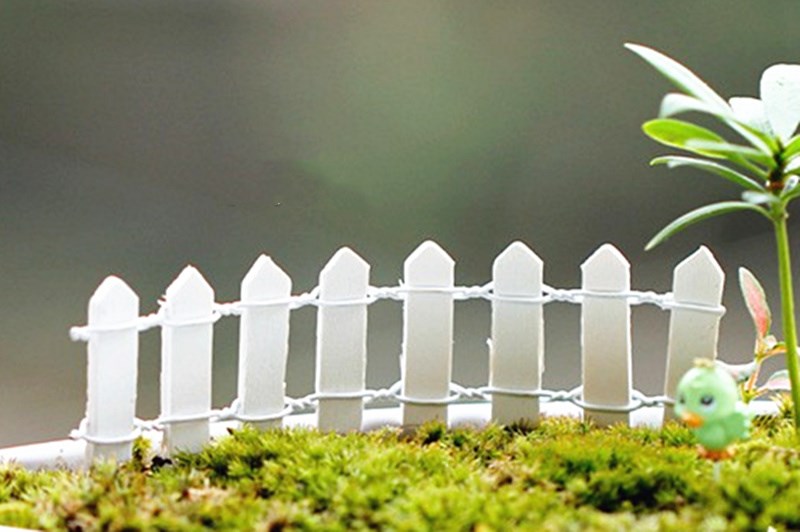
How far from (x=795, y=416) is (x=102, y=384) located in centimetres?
81

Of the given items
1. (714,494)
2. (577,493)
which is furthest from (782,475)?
(577,493)

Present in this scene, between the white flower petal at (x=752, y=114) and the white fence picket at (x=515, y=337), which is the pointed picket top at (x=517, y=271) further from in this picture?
the white flower petal at (x=752, y=114)

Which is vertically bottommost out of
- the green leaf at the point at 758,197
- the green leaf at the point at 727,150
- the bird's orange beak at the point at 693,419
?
the bird's orange beak at the point at 693,419

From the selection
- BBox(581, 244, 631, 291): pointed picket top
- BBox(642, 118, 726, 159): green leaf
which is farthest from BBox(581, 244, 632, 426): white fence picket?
BBox(642, 118, 726, 159): green leaf

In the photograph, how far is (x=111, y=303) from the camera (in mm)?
1003

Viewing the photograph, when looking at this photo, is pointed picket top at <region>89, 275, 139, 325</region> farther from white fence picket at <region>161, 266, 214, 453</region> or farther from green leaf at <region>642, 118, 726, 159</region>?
green leaf at <region>642, 118, 726, 159</region>

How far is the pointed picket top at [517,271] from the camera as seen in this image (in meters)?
1.14

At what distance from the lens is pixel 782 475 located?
83cm

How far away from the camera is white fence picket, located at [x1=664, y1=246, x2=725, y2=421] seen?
1.12 m

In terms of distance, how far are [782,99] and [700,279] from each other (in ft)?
0.82

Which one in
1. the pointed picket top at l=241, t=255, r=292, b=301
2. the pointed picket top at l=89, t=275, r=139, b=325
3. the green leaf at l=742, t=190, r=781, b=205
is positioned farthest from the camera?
the pointed picket top at l=241, t=255, r=292, b=301

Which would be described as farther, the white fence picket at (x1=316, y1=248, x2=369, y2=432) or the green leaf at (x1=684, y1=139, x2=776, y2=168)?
the white fence picket at (x1=316, y1=248, x2=369, y2=432)

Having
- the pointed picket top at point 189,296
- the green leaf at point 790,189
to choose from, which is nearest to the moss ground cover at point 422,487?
the pointed picket top at point 189,296

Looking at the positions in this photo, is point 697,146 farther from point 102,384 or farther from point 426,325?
point 102,384
